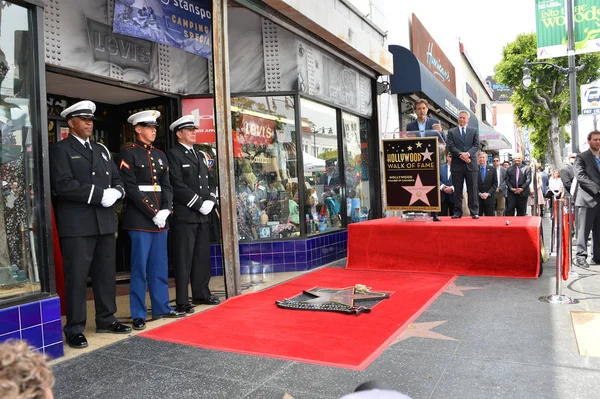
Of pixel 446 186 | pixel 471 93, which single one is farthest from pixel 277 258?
pixel 471 93

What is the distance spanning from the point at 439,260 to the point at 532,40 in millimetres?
24969

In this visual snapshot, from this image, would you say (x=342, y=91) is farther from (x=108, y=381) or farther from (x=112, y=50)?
(x=108, y=381)

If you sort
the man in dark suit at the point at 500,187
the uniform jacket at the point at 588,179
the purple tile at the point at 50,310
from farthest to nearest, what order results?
the man in dark suit at the point at 500,187, the uniform jacket at the point at 588,179, the purple tile at the point at 50,310

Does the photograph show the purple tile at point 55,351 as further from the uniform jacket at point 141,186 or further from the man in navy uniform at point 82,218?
the uniform jacket at point 141,186

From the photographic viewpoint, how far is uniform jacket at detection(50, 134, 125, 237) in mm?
3818

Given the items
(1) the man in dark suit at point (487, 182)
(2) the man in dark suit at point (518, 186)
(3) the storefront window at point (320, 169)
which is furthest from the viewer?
(2) the man in dark suit at point (518, 186)

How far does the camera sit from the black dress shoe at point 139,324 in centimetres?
431

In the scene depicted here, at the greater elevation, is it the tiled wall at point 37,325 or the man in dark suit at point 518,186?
the man in dark suit at point 518,186

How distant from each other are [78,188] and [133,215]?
2.51 ft

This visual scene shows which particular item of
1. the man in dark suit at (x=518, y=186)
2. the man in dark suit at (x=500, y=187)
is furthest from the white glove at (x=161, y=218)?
the man in dark suit at (x=518, y=186)

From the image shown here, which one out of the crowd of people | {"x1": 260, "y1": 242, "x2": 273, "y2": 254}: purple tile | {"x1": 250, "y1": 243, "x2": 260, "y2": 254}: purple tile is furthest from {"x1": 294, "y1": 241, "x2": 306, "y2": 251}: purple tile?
the crowd of people

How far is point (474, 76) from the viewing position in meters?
25.9

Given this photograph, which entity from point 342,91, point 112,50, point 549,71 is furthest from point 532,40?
point 112,50

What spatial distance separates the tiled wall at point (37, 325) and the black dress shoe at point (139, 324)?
2.59 ft
